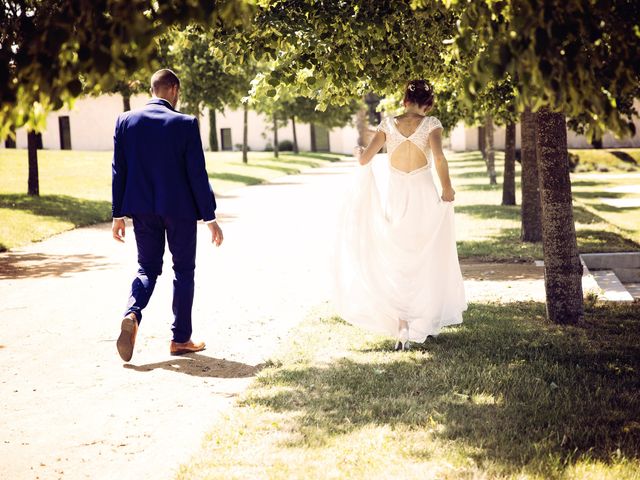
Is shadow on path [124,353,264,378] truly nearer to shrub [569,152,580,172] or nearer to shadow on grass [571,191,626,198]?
shadow on grass [571,191,626,198]

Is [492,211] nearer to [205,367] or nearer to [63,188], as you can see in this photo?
[63,188]

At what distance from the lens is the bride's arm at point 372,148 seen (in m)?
6.30

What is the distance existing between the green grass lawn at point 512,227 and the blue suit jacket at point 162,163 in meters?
6.28

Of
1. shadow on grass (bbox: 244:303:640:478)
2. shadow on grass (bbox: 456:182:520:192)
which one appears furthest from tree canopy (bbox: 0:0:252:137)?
shadow on grass (bbox: 456:182:520:192)

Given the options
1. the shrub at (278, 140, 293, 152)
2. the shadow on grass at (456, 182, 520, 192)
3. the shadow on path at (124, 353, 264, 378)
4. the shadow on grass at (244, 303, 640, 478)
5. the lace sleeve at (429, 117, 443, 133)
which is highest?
the shrub at (278, 140, 293, 152)

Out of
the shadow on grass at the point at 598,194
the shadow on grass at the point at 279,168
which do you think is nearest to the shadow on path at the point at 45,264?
the shadow on grass at the point at 598,194

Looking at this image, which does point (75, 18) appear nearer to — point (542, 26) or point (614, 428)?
point (542, 26)

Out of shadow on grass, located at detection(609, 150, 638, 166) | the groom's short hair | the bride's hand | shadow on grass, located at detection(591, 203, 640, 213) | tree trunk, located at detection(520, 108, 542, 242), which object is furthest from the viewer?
shadow on grass, located at detection(609, 150, 638, 166)

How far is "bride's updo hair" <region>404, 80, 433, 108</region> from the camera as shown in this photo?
623cm

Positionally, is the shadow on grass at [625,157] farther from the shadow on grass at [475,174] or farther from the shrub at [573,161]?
the shadow on grass at [475,174]

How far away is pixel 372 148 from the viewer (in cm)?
630

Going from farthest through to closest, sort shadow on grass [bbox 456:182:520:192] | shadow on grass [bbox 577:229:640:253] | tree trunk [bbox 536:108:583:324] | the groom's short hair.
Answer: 1. shadow on grass [bbox 456:182:520:192]
2. shadow on grass [bbox 577:229:640:253]
3. tree trunk [bbox 536:108:583:324]
4. the groom's short hair

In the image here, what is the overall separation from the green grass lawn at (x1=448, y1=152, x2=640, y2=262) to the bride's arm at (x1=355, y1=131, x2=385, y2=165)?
5303 millimetres

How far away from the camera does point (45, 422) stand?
15.4ft
